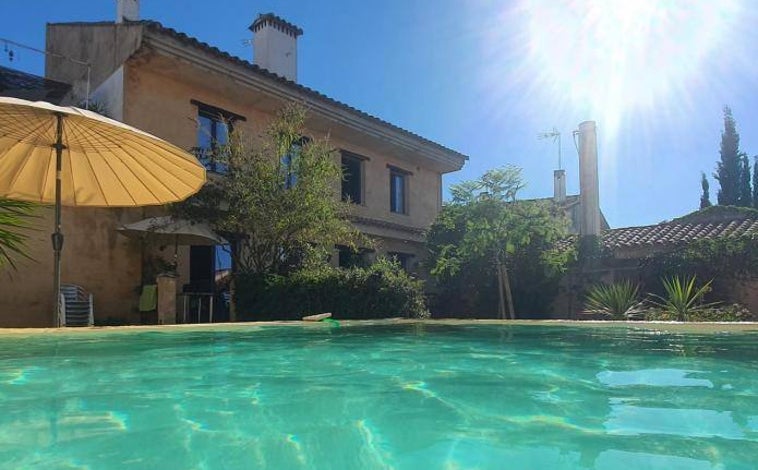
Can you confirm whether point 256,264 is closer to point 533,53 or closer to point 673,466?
point 533,53

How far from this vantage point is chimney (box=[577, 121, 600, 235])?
18.7m

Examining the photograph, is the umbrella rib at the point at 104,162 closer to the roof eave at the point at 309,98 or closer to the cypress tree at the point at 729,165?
the roof eave at the point at 309,98

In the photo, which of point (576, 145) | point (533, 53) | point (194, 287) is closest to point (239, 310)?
point (194, 287)

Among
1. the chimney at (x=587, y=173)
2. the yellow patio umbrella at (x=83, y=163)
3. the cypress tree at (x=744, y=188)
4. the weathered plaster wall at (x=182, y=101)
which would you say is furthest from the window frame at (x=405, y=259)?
the cypress tree at (x=744, y=188)

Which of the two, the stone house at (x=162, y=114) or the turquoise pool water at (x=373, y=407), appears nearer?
the turquoise pool water at (x=373, y=407)

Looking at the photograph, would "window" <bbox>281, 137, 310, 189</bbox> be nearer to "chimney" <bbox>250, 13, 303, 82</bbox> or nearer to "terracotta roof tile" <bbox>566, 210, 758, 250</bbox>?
"chimney" <bbox>250, 13, 303, 82</bbox>

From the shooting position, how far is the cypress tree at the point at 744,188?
39500mm

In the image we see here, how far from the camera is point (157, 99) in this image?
12.8 metres

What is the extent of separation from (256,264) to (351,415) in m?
9.65

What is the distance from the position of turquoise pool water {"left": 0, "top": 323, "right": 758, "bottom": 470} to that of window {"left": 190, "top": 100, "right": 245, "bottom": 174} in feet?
24.8

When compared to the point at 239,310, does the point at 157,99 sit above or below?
above

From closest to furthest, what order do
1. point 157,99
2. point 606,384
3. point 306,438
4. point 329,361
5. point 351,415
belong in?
point 306,438 < point 351,415 < point 606,384 < point 329,361 < point 157,99

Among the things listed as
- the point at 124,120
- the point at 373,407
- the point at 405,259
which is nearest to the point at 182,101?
the point at 124,120

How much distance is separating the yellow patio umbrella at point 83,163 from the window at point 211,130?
212 inches
